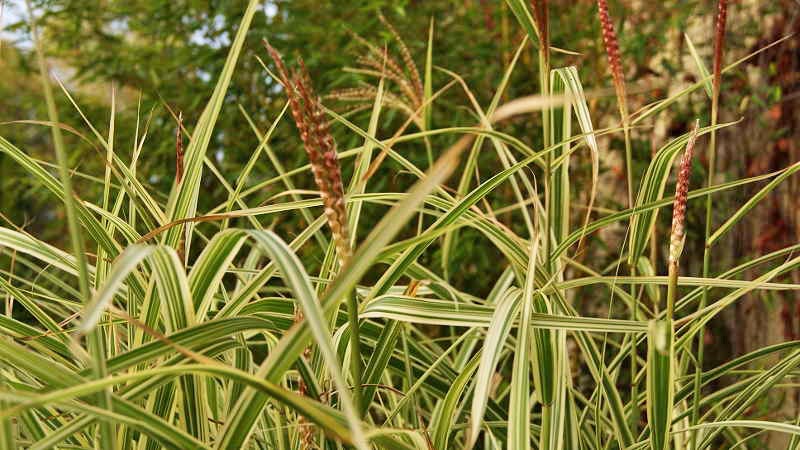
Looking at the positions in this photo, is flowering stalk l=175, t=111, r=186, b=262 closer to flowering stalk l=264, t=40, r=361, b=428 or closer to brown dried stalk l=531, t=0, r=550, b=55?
flowering stalk l=264, t=40, r=361, b=428

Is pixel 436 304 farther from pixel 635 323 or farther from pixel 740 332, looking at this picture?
pixel 740 332

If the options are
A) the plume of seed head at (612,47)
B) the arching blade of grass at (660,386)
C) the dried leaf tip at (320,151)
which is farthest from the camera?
the plume of seed head at (612,47)

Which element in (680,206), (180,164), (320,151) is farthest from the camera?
(180,164)

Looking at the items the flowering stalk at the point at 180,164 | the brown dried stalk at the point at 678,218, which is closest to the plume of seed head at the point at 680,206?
the brown dried stalk at the point at 678,218

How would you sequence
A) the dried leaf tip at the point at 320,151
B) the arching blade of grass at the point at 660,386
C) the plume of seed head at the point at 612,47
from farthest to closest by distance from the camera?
the plume of seed head at the point at 612,47, the arching blade of grass at the point at 660,386, the dried leaf tip at the point at 320,151

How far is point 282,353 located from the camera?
517mm

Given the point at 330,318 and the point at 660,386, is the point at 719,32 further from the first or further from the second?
the point at 330,318

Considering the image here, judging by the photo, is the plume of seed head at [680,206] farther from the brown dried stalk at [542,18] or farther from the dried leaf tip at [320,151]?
the dried leaf tip at [320,151]

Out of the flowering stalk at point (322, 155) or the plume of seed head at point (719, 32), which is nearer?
the flowering stalk at point (322, 155)

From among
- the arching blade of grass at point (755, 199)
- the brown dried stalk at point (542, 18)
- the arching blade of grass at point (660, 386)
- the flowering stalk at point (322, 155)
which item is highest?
the brown dried stalk at point (542, 18)

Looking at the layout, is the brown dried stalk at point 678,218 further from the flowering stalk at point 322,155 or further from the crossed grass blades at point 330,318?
the flowering stalk at point 322,155

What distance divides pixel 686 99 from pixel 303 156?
1.19 meters

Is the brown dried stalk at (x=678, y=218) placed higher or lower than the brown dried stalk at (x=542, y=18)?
lower

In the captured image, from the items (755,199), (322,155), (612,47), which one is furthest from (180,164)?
(755,199)
